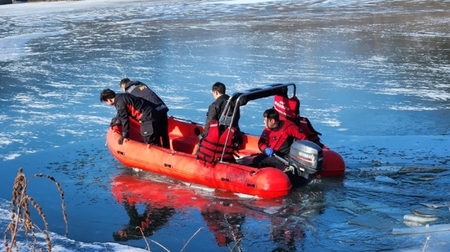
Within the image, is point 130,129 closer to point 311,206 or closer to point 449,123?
point 311,206

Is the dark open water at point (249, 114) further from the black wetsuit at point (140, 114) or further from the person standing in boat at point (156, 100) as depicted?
the person standing in boat at point (156, 100)

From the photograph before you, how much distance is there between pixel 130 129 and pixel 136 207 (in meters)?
2.01

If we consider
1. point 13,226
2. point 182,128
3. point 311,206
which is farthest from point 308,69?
point 13,226

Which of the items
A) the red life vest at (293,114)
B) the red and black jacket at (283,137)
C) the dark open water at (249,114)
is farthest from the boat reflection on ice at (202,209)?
the red life vest at (293,114)

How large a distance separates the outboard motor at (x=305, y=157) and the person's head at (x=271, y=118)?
0.34 meters

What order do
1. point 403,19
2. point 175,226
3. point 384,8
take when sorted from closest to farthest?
point 175,226, point 403,19, point 384,8

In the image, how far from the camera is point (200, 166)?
681cm

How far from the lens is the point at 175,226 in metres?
5.88

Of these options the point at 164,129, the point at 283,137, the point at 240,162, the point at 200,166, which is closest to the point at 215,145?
the point at 200,166

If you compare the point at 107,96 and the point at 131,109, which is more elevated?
the point at 107,96

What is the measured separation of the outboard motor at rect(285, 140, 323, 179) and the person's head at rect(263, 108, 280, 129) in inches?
13.2

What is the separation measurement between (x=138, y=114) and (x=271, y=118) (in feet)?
5.76

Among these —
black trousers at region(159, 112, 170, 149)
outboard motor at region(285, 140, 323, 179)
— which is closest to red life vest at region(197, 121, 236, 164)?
outboard motor at region(285, 140, 323, 179)

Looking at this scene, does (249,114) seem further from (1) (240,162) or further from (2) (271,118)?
(2) (271,118)
